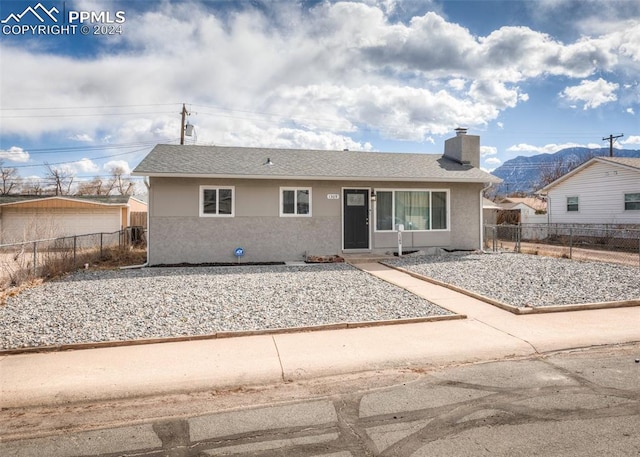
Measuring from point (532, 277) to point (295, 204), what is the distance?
6.93m

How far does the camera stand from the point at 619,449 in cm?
255

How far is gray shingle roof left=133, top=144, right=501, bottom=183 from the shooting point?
37.0ft

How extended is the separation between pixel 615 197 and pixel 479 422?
70.1 feet

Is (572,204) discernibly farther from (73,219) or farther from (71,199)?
(71,199)

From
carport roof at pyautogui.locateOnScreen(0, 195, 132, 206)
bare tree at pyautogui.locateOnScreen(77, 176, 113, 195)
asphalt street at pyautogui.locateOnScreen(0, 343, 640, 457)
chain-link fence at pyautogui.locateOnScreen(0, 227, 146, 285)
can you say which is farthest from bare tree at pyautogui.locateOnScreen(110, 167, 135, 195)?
asphalt street at pyautogui.locateOnScreen(0, 343, 640, 457)

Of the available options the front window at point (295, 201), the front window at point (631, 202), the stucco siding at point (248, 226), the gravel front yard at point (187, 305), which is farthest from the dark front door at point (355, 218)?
the front window at point (631, 202)

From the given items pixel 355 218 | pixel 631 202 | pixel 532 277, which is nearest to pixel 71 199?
pixel 355 218

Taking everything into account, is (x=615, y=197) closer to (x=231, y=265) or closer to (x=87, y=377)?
(x=231, y=265)

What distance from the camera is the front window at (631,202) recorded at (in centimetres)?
1803

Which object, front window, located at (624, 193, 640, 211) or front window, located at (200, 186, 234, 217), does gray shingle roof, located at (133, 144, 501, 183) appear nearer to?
front window, located at (200, 186, 234, 217)

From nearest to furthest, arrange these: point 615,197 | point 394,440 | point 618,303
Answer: point 394,440
point 618,303
point 615,197

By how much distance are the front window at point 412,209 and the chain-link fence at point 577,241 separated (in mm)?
2763

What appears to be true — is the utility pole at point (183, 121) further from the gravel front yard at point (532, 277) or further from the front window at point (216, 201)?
the gravel front yard at point (532, 277)

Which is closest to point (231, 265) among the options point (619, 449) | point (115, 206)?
point (619, 449)
